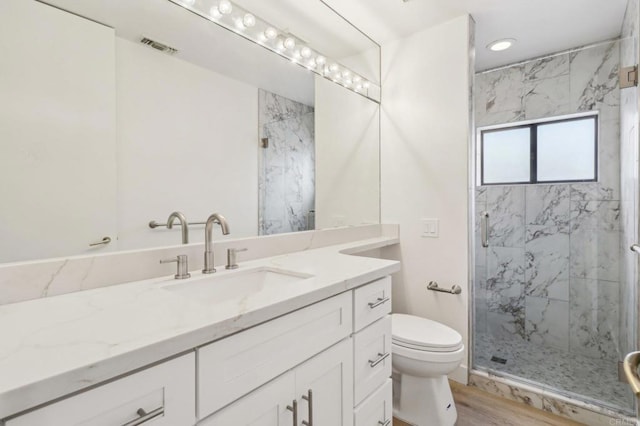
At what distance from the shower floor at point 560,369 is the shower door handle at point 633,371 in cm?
141

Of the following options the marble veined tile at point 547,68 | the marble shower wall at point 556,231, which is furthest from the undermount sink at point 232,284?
the marble veined tile at point 547,68

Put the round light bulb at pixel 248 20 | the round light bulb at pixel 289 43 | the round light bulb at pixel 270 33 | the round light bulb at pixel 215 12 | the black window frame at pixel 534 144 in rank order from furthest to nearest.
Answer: the black window frame at pixel 534 144, the round light bulb at pixel 289 43, the round light bulb at pixel 270 33, the round light bulb at pixel 248 20, the round light bulb at pixel 215 12

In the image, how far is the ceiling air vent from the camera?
1.22 metres

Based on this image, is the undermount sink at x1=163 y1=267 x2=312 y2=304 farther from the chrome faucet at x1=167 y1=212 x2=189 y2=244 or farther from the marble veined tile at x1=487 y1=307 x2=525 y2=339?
the marble veined tile at x1=487 y1=307 x2=525 y2=339

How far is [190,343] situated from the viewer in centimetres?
65

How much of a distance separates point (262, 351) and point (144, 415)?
29 cm

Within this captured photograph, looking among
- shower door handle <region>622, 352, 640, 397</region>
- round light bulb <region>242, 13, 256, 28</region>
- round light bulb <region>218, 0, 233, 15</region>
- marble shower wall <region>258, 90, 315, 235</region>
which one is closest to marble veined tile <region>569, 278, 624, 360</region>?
shower door handle <region>622, 352, 640, 397</region>

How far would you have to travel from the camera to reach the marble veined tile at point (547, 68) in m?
2.40

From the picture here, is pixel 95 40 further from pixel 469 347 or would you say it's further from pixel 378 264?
pixel 469 347

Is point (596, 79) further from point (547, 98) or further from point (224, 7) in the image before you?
point (224, 7)

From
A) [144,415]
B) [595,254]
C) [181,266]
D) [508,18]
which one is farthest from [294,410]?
[595,254]

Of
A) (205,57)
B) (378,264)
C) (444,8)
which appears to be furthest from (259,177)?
(444,8)

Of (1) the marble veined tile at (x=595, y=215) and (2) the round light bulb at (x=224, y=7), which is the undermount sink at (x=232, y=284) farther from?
(1) the marble veined tile at (x=595, y=215)

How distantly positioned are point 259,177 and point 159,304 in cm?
87
